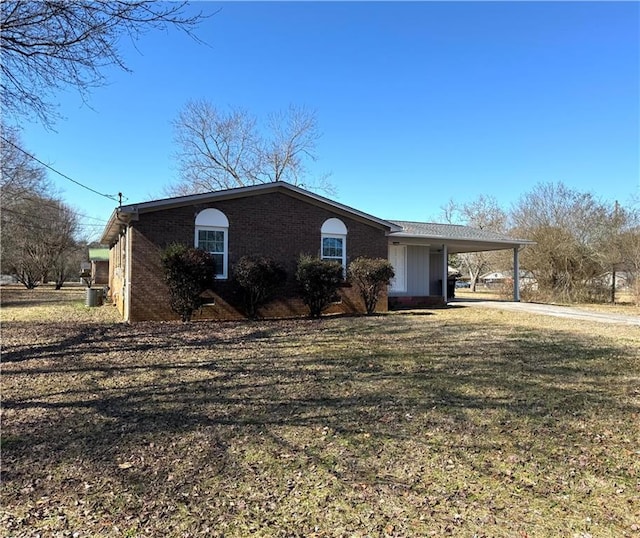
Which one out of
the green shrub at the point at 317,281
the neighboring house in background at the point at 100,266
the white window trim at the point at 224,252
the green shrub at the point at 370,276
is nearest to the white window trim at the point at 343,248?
the green shrub at the point at 370,276

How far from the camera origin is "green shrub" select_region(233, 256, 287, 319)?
1136 cm

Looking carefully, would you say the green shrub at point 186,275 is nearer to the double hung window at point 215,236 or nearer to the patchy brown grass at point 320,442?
the double hung window at point 215,236

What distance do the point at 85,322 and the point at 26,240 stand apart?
22823 millimetres

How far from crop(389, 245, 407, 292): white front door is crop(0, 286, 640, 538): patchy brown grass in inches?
377

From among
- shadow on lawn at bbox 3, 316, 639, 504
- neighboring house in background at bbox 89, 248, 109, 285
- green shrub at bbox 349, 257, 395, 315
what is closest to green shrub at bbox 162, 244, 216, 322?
shadow on lawn at bbox 3, 316, 639, 504

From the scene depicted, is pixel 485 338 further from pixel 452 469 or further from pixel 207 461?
pixel 207 461

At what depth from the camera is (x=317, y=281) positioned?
→ 12250mm

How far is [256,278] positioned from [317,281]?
5.75 feet

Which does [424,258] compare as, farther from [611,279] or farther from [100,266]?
[100,266]

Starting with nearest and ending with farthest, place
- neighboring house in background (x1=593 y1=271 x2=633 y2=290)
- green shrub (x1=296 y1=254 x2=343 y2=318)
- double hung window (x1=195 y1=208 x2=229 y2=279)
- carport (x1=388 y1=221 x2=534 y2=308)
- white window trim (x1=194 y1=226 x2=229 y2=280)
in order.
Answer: double hung window (x1=195 y1=208 x2=229 y2=279)
white window trim (x1=194 y1=226 x2=229 y2=280)
green shrub (x1=296 y1=254 x2=343 y2=318)
carport (x1=388 y1=221 x2=534 y2=308)
neighboring house in background (x1=593 y1=271 x2=633 y2=290)

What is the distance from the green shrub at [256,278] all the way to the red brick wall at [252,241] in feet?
1.24

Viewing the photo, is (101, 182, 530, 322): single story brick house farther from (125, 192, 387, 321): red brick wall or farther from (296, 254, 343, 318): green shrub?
(296, 254, 343, 318): green shrub

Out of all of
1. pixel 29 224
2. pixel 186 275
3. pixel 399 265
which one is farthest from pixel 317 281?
pixel 29 224

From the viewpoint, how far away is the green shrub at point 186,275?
1063 centimetres
